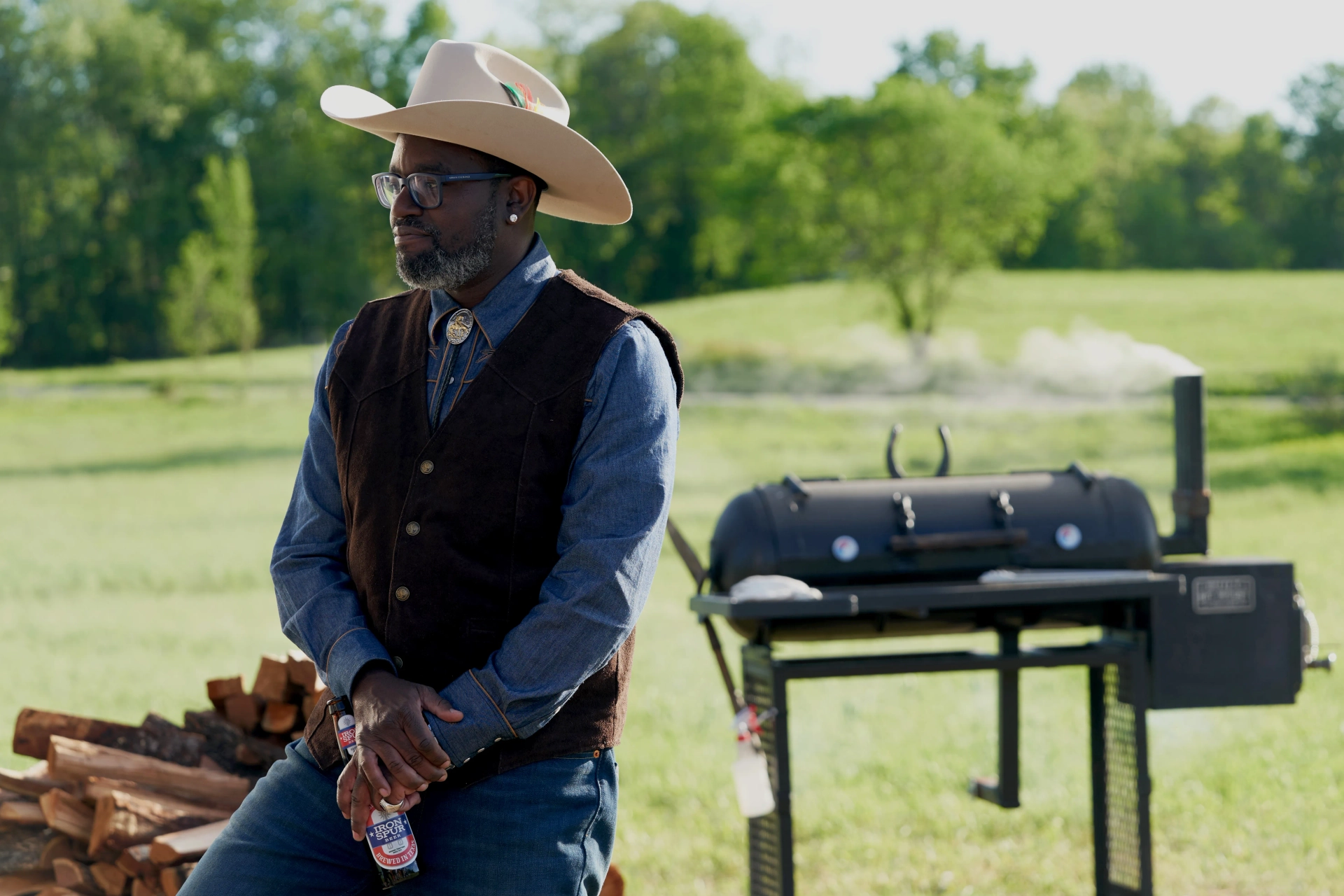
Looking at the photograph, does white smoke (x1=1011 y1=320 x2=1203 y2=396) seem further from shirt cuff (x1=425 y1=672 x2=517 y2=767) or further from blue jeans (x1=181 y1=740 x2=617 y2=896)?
shirt cuff (x1=425 y1=672 x2=517 y2=767)

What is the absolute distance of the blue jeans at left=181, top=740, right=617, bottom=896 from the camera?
7.33ft

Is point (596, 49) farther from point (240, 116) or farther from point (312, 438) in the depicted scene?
point (312, 438)

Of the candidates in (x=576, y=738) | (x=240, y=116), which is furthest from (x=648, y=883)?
(x=240, y=116)

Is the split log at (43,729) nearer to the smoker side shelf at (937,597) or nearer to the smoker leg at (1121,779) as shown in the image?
the smoker side shelf at (937,597)

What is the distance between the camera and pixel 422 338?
2486 millimetres

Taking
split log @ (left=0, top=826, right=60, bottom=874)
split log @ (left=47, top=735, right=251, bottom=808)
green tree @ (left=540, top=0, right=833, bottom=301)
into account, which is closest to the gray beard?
split log @ (left=47, top=735, right=251, bottom=808)

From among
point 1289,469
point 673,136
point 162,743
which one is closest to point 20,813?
point 162,743

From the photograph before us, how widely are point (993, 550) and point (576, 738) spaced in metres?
2.03

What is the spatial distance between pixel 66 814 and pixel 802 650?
6.77 metres

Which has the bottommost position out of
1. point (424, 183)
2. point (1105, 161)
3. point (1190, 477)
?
point (1190, 477)

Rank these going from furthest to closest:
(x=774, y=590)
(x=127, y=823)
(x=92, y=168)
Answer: (x=92, y=168), (x=774, y=590), (x=127, y=823)

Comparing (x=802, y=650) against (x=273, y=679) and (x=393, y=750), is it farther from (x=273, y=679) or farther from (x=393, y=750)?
(x=393, y=750)

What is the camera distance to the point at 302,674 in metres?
3.79

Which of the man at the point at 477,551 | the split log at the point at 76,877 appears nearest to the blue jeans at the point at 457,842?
the man at the point at 477,551
